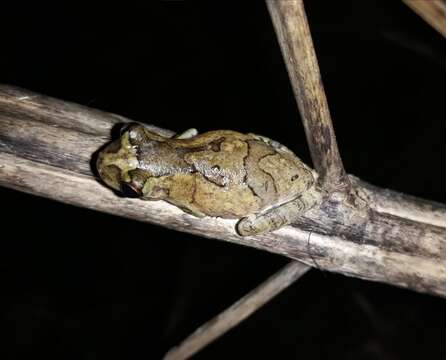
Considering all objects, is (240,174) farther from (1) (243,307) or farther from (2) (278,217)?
(1) (243,307)

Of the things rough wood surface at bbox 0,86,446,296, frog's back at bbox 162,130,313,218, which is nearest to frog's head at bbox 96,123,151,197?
rough wood surface at bbox 0,86,446,296

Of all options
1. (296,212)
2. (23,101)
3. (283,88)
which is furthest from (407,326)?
(23,101)

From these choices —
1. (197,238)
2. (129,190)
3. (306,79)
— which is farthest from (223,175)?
(197,238)

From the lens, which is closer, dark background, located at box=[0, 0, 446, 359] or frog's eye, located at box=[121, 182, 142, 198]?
frog's eye, located at box=[121, 182, 142, 198]

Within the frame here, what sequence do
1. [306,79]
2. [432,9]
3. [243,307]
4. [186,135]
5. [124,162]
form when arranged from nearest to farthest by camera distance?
[432,9]
[306,79]
[124,162]
[243,307]
[186,135]

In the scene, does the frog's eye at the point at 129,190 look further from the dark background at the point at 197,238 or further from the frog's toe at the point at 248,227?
the dark background at the point at 197,238

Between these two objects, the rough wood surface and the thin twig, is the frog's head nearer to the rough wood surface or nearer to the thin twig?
the rough wood surface

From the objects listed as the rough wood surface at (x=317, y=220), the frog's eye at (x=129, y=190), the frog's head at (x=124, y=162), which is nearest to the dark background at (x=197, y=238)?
the rough wood surface at (x=317, y=220)
